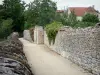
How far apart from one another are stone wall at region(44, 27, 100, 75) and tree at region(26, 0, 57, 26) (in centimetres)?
2490

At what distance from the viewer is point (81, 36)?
41.7 feet

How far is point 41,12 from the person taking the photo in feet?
144

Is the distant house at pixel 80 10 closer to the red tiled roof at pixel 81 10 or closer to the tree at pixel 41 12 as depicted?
the red tiled roof at pixel 81 10

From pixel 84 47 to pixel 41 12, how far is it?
32.4 m

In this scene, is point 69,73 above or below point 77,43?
below

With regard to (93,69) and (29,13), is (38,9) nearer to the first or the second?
(29,13)

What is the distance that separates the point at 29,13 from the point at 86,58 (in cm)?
3710

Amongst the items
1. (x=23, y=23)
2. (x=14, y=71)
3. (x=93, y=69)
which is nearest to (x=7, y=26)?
(x=23, y=23)

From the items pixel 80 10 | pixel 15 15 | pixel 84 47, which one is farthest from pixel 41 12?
pixel 84 47

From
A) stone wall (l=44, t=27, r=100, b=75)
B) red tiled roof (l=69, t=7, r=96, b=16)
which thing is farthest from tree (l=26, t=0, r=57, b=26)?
stone wall (l=44, t=27, r=100, b=75)

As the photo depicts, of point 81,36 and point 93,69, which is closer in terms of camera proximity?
point 93,69

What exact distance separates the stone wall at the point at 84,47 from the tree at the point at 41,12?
81.7ft

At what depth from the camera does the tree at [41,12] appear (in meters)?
41.7

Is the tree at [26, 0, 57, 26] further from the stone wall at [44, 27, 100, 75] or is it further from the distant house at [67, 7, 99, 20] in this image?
the stone wall at [44, 27, 100, 75]
